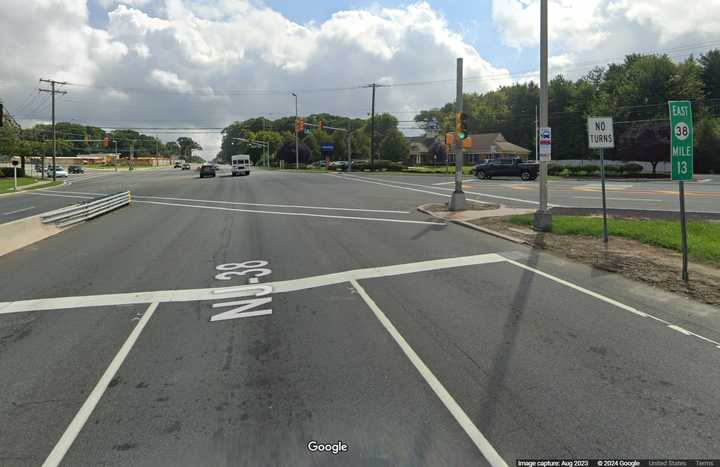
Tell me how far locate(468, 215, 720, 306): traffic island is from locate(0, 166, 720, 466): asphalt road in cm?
57

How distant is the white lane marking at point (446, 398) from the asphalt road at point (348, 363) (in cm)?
2

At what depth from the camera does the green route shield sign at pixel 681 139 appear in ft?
27.6

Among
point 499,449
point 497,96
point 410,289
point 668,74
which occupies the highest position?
point 497,96

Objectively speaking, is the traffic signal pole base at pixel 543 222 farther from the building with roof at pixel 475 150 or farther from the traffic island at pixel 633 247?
the building with roof at pixel 475 150

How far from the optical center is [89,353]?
5355 mm

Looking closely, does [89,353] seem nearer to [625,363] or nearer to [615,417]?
[615,417]

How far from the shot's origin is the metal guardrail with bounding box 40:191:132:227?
1525 cm

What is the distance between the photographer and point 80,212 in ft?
57.1

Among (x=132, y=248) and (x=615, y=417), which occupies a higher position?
(x=132, y=248)


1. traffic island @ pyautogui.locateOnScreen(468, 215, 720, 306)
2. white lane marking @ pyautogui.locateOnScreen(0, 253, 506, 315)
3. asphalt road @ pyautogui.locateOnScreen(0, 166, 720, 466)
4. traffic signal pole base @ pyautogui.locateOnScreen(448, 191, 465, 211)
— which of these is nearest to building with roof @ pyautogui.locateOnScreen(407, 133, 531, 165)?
traffic signal pole base @ pyautogui.locateOnScreen(448, 191, 465, 211)

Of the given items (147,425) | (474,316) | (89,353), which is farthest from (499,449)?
(89,353)

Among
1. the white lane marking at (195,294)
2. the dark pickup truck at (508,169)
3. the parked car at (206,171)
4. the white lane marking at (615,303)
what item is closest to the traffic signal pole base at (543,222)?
the white lane marking at (615,303)

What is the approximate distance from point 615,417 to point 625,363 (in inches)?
49.8

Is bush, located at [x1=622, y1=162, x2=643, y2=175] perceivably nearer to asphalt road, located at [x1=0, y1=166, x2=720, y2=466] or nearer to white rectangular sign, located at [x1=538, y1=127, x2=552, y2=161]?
white rectangular sign, located at [x1=538, y1=127, x2=552, y2=161]
